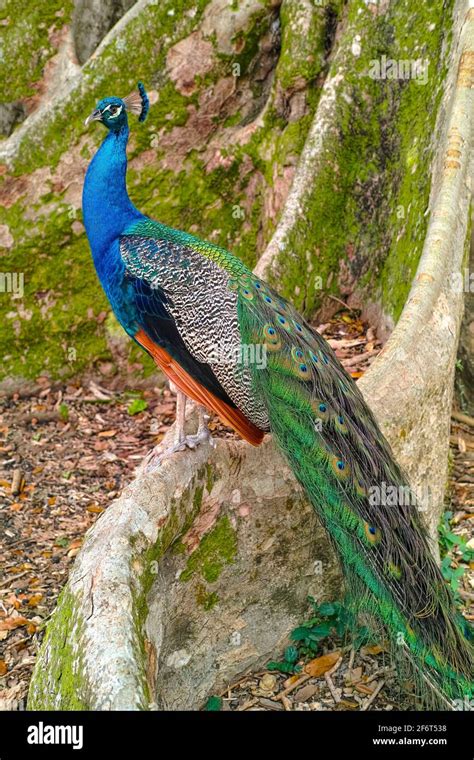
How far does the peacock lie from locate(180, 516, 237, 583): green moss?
1.38 ft

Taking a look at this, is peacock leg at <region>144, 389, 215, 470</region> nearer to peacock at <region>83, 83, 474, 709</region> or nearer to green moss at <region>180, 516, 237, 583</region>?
peacock at <region>83, 83, 474, 709</region>

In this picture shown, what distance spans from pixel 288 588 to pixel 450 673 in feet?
3.64

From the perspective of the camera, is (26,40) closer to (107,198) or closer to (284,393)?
(107,198)

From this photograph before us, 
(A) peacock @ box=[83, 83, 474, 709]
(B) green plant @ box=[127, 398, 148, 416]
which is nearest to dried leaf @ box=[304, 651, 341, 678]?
(A) peacock @ box=[83, 83, 474, 709]

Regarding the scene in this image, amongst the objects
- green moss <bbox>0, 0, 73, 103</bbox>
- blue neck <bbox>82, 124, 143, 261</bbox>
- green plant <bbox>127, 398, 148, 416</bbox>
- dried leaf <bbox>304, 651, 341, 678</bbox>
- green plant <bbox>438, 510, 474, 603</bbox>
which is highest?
green moss <bbox>0, 0, 73, 103</bbox>

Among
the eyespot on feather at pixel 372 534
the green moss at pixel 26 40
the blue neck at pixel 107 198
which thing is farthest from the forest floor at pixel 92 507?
the green moss at pixel 26 40

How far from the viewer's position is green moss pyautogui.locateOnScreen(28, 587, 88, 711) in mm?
3133

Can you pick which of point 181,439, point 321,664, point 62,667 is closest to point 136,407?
point 181,439

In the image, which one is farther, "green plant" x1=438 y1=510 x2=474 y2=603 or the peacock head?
"green plant" x1=438 y1=510 x2=474 y2=603

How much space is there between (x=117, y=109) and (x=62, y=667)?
280 cm

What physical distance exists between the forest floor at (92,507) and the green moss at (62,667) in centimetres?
77

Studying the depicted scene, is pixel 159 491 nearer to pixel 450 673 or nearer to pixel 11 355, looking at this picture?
pixel 450 673

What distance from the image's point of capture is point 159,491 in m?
Answer: 3.97

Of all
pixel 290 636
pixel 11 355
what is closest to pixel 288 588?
pixel 290 636
